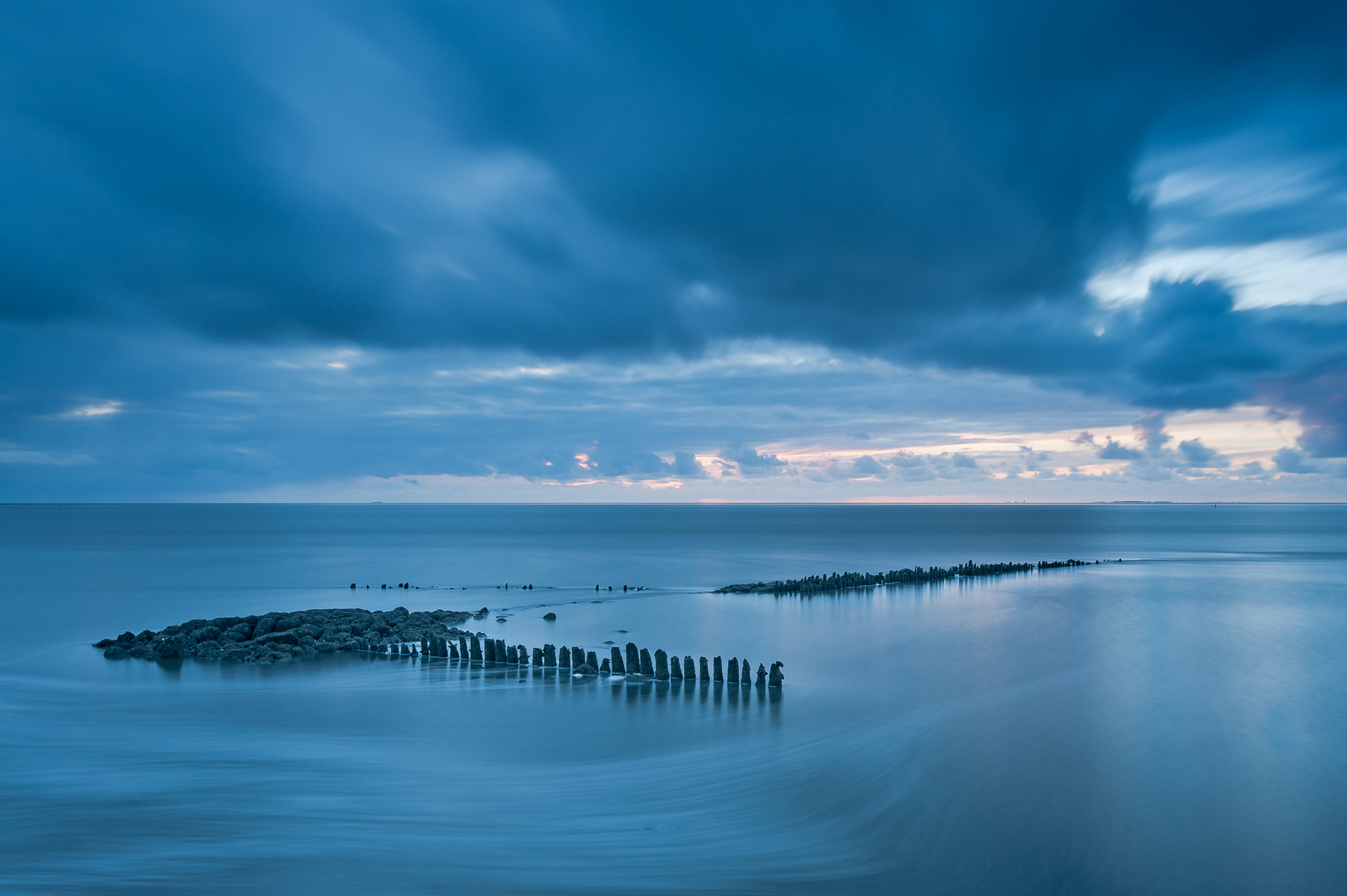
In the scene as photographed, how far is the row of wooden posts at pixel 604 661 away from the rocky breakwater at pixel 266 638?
845 millimetres

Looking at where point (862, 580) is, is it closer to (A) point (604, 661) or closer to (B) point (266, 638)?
(A) point (604, 661)

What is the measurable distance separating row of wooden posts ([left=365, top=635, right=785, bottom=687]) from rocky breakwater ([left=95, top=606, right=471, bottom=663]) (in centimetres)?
84

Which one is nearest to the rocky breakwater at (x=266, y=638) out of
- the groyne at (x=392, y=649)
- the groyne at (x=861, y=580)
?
the groyne at (x=392, y=649)

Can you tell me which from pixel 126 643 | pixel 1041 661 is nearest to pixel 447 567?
pixel 126 643

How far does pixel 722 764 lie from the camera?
1144cm

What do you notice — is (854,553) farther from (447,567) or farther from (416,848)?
(416,848)

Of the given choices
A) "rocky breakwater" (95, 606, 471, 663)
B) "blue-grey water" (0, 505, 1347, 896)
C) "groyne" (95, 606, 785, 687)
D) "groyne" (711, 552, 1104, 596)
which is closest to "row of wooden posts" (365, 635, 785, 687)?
"groyne" (95, 606, 785, 687)

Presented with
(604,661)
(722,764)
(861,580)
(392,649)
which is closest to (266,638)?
(392,649)

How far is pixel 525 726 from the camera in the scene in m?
13.6

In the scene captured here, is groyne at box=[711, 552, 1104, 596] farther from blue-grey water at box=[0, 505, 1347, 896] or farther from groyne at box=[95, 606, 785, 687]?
groyne at box=[95, 606, 785, 687]

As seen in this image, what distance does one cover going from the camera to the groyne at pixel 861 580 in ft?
110

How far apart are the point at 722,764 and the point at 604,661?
7.06 metres

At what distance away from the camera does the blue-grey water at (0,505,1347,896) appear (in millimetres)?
8258

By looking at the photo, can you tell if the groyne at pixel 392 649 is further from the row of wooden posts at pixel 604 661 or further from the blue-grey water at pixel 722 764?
the blue-grey water at pixel 722 764
